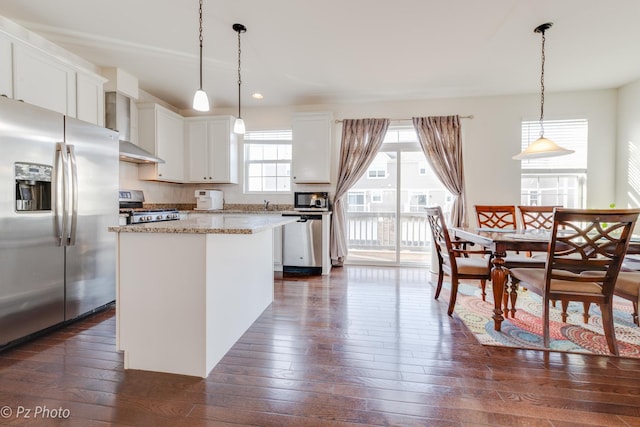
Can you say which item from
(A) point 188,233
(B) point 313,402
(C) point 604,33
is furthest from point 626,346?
(A) point 188,233

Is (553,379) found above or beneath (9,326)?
beneath

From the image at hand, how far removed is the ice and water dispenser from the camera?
190cm

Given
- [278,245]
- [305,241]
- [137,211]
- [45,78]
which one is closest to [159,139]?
[137,211]

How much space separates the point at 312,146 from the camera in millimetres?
4242

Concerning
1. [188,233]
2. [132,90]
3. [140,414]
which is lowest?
[140,414]

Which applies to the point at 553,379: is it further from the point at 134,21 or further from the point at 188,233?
the point at 134,21

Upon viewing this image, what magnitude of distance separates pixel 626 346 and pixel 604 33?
2.76 metres

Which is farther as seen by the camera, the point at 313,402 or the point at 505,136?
the point at 505,136

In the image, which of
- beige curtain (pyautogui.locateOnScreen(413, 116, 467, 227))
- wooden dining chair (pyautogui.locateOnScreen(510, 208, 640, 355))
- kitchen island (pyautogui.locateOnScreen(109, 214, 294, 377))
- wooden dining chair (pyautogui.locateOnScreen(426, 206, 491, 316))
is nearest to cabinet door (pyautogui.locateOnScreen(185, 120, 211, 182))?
kitchen island (pyautogui.locateOnScreen(109, 214, 294, 377))

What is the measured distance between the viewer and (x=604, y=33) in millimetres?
2629

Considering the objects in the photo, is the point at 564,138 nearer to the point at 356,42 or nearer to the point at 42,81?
the point at 356,42

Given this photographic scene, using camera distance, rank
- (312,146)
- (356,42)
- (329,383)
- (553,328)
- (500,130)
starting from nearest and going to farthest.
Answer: (329,383) < (553,328) < (356,42) < (500,130) < (312,146)

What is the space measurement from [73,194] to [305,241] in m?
2.56

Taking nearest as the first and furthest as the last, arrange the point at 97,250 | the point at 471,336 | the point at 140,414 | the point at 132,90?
the point at 140,414 → the point at 471,336 → the point at 97,250 → the point at 132,90
